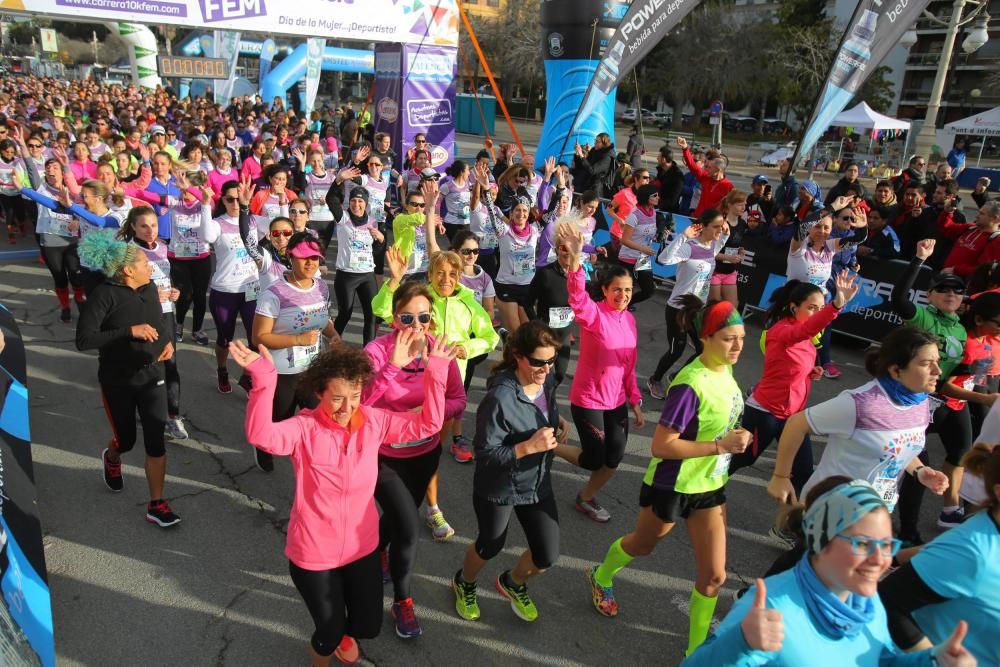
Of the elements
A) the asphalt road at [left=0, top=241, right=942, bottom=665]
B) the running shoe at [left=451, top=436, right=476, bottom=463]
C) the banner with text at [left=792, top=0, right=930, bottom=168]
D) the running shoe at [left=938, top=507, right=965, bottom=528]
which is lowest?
the asphalt road at [left=0, top=241, right=942, bottom=665]

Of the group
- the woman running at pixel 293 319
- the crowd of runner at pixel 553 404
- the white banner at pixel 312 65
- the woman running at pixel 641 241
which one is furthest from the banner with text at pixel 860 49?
the white banner at pixel 312 65

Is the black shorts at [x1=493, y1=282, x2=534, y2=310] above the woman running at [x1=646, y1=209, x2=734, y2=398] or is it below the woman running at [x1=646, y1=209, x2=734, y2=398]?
below

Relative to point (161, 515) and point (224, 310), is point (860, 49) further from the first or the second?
point (161, 515)

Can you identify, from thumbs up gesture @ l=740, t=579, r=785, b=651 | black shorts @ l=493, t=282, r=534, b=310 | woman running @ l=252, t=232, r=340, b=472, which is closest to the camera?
thumbs up gesture @ l=740, t=579, r=785, b=651

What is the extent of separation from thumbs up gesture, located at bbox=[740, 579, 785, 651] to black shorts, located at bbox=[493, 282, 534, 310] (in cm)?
495

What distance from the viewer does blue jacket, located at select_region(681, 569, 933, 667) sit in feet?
6.06

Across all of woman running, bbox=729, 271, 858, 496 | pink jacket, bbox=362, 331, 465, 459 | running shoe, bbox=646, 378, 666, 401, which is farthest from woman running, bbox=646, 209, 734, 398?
pink jacket, bbox=362, 331, 465, 459

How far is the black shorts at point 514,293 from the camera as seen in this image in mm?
6730

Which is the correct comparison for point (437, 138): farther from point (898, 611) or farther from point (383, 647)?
point (898, 611)

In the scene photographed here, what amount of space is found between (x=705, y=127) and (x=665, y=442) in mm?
52514

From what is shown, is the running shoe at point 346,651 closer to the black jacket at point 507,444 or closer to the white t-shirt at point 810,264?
the black jacket at point 507,444

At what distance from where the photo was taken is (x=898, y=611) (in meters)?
2.39

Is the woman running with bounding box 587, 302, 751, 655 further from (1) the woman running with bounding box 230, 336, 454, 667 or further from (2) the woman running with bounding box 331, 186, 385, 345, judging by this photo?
(2) the woman running with bounding box 331, 186, 385, 345

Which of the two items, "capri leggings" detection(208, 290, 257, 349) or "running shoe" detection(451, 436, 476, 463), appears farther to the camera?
"capri leggings" detection(208, 290, 257, 349)
